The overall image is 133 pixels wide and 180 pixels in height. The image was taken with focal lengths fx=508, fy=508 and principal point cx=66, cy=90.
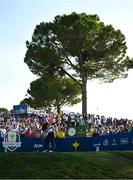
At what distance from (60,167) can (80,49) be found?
35.1m

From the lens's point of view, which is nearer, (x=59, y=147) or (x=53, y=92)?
(x=59, y=147)

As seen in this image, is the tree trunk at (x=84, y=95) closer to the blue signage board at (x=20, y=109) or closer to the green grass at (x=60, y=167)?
the blue signage board at (x=20, y=109)

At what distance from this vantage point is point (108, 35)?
198ft

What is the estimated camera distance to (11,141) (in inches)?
1292

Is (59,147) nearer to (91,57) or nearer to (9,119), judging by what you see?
(9,119)

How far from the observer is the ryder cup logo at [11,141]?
108 ft

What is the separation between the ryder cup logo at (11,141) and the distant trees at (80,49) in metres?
25.2

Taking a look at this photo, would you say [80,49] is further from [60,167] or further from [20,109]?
[60,167]

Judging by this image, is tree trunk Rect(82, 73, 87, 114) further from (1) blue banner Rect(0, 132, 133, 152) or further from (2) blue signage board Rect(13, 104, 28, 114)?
(1) blue banner Rect(0, 132, 133, 152)

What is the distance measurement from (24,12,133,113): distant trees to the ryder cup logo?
25.2 meters

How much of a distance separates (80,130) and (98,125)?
2.61 meters

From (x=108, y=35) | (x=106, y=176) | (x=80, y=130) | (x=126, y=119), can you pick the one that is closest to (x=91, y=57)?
(x=108, y=35)

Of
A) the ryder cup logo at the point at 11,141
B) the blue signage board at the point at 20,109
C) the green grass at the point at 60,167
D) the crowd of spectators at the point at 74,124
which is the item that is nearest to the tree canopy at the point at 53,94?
the blue signage board at the point at 20,109

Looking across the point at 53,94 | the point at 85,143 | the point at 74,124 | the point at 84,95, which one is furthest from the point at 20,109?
the point at 53,94
